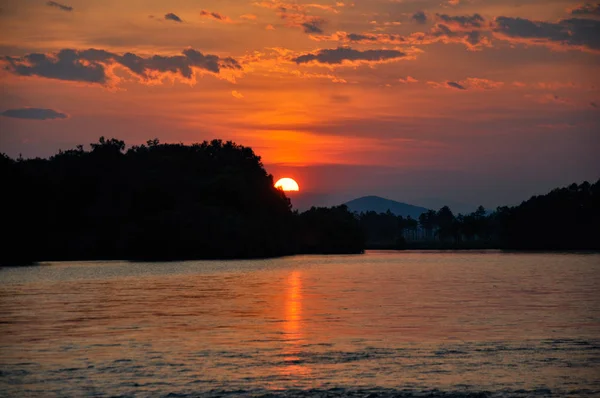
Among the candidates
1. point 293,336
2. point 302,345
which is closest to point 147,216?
point 293,336

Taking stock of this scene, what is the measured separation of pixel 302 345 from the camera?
33219 mm

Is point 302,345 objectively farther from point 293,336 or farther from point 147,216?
point 147,216

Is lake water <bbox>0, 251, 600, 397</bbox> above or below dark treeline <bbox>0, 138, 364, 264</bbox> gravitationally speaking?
below

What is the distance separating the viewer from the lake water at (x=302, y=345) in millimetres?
24844

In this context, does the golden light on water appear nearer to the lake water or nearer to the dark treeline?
the lake water

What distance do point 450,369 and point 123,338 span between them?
1462cm

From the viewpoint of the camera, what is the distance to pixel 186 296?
204 ft

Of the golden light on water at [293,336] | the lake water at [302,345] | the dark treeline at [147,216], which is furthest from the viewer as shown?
the dark treeline at [147,216]

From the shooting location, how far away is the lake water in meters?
24.8

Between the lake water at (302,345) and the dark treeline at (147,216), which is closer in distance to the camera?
the lake water at (302,345)

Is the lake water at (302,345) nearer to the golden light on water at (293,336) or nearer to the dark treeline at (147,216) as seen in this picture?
the golden light on water at (293,336)

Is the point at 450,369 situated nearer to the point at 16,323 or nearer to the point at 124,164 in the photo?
the point at 16,323

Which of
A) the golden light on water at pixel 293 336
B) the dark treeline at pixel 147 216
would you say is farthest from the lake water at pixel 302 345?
the dark treeline at pixel 147 216

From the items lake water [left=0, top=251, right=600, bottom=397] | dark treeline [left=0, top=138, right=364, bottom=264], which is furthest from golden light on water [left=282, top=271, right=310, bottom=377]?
dark treeline [left=0, top=138, right=364, bottom=264]
